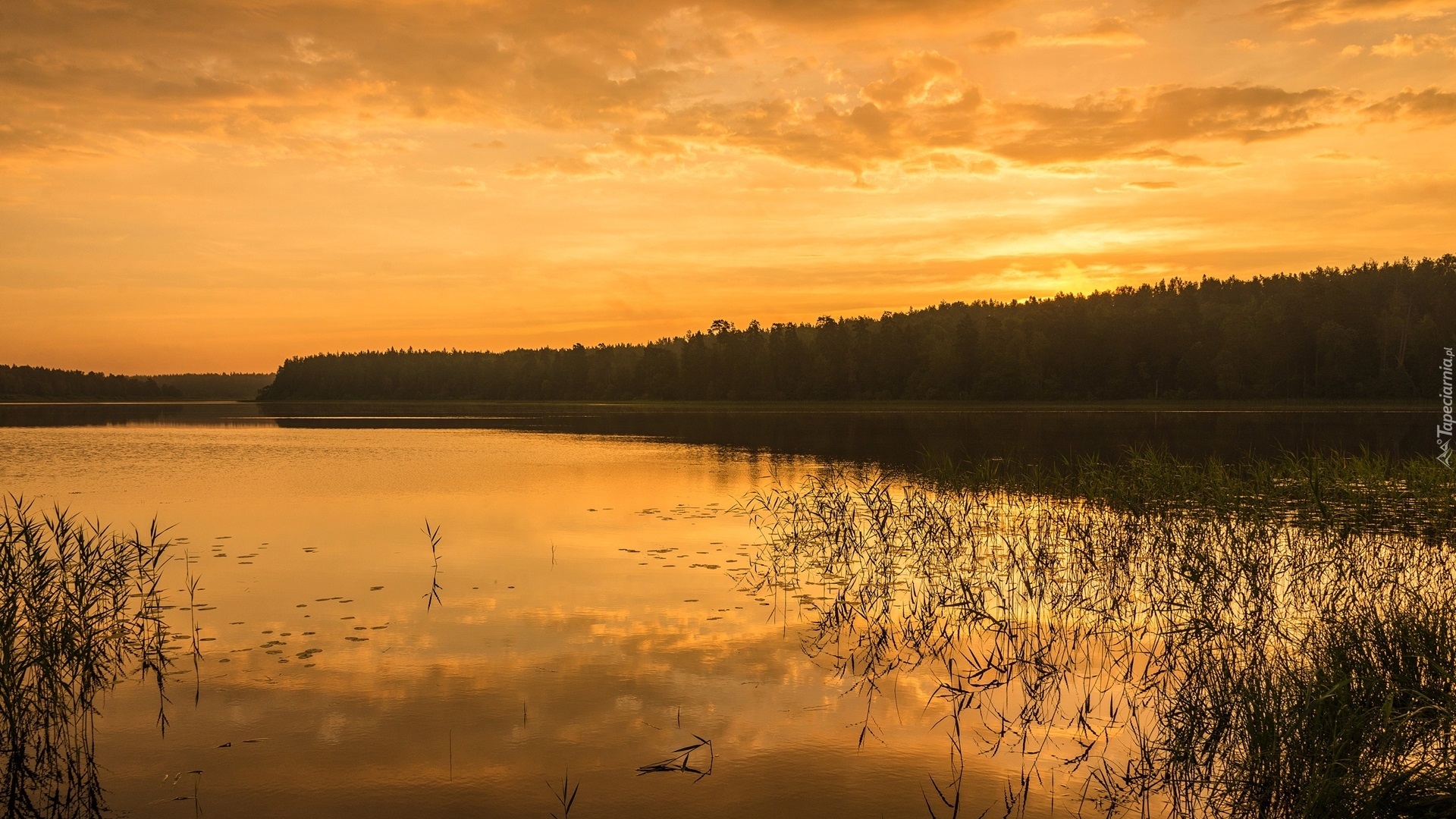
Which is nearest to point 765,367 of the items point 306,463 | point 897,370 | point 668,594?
point 897,370

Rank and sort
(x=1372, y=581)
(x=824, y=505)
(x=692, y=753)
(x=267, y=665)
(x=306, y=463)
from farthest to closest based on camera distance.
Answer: (x=306, y=463)
(x=824, y=505)
(x=1372, y=581)
(x=267, y=665)
(x=692, y=753)

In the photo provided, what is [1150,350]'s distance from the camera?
474 ft

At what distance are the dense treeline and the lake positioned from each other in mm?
120940

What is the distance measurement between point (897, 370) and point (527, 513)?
13950cm

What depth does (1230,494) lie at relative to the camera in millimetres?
20969

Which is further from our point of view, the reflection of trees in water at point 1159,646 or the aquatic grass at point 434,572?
the aquatic grass at point 434,572

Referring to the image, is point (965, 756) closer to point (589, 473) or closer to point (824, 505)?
point (824, 505)

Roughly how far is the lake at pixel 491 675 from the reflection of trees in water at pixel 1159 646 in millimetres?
751

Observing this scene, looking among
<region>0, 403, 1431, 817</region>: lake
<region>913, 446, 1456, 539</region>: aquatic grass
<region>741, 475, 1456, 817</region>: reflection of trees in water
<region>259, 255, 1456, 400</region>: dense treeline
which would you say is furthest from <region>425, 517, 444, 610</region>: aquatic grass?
<region>259, 255, 1456, 400</region>: dense treeline

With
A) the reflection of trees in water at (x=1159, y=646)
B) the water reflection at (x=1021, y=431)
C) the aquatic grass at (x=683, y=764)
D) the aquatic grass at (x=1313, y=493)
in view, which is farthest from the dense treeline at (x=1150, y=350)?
the aquatic grass at (x=683, y=764)

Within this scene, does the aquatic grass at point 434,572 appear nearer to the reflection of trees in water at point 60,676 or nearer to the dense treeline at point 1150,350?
the reflection of trees in water at point 60,676

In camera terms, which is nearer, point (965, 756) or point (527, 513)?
point (965, 756)

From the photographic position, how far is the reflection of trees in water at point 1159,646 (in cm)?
867

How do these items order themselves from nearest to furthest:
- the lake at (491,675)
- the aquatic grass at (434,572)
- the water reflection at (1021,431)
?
the lake at (491,675), the aquatic grass at (434,572), the water reflection at (1021,431)
